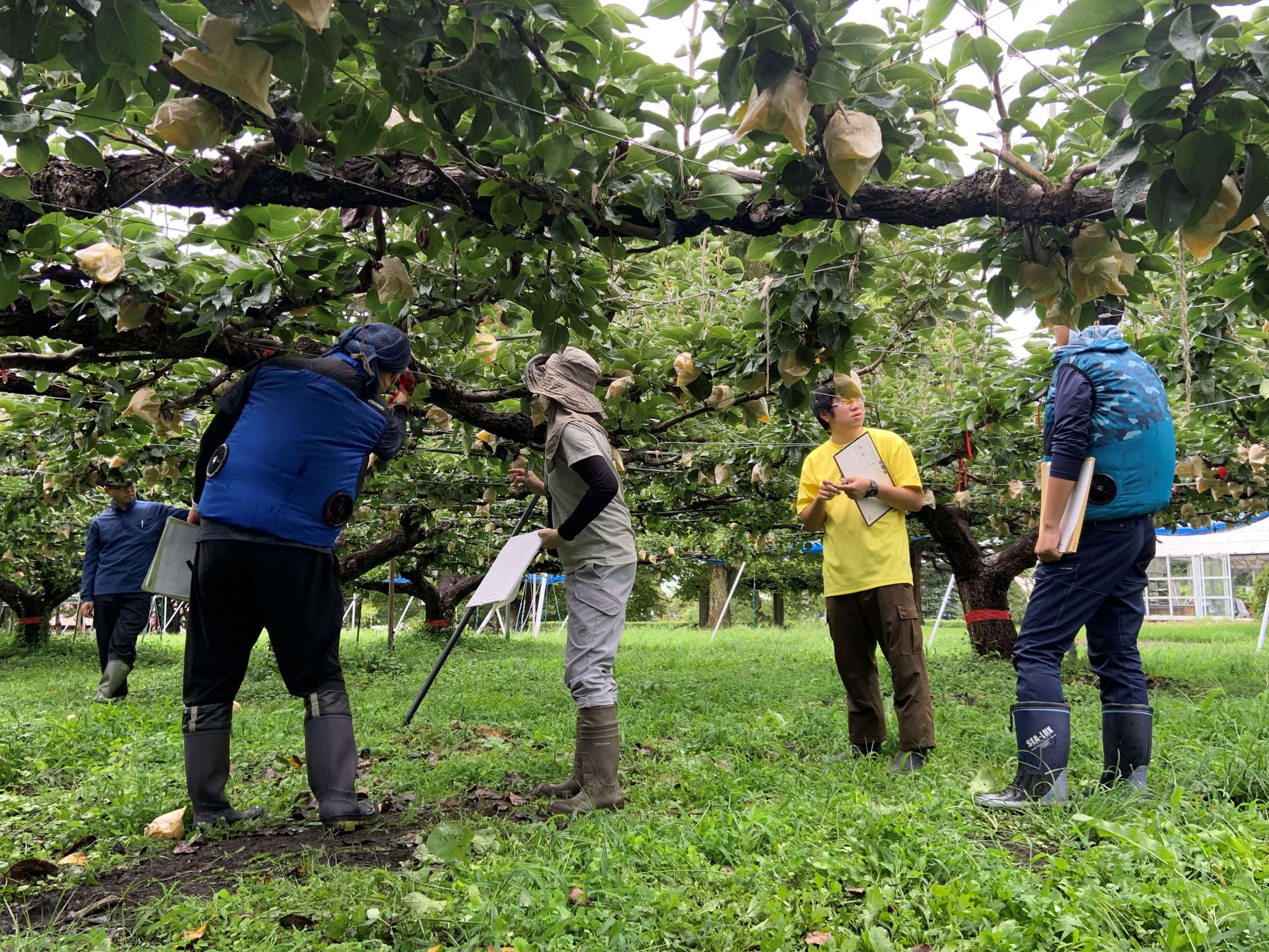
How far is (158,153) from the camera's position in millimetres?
2252

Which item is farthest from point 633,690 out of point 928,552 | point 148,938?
point 928,552

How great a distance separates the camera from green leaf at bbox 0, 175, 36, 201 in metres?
2.04

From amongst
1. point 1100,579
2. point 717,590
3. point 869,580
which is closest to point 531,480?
point 869,580

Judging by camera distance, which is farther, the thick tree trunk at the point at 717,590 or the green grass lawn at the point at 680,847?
the thick tree trunk at the point at 717,590

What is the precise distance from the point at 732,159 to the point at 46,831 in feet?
A: 10.3

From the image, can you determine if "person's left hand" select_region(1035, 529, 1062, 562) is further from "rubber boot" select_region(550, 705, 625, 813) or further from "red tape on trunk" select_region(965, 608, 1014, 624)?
"red tape on trunk" select_region(965, 608, 1014, 624)

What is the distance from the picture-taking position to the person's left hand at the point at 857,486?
3.40 metres

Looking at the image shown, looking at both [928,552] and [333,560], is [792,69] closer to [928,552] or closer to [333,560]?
[333,560]

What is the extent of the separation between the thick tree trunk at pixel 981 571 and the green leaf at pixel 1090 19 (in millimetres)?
7363

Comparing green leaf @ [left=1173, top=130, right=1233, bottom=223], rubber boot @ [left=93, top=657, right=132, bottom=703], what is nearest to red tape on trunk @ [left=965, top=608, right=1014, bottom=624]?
rubber boot @ [left=93, top=657, right=132, bottom=703]

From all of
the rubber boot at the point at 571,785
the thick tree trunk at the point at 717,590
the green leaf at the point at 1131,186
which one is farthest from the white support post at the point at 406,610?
the green leaf at the point at 1131,186

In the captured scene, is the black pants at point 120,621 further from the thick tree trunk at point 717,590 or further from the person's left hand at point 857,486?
the thick tree trunk at point 717,590

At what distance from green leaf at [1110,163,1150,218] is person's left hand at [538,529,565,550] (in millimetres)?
1930

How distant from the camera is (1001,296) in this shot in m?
2.39
